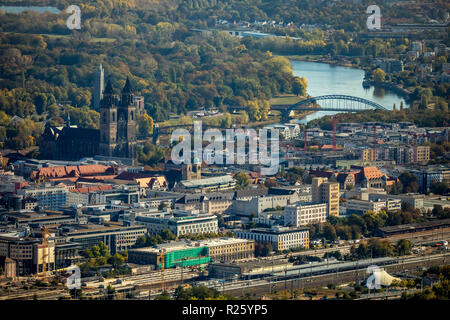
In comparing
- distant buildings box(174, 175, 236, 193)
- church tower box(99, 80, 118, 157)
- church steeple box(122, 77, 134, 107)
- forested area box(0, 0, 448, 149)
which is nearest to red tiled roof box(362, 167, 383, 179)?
distant buildings box(174, 175, 236, 193)

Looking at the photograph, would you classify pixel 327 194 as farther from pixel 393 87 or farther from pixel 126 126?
pixel 393 87

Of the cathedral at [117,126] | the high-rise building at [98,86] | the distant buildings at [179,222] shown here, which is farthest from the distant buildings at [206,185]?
the high-rise building at [98,86]

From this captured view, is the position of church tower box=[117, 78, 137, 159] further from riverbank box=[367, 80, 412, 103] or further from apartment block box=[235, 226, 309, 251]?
riverbank box=[367, 80, 412, 103]

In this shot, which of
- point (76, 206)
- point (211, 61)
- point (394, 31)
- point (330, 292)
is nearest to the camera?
point (330, 292)

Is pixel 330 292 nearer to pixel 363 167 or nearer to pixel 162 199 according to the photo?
pixel 162 199

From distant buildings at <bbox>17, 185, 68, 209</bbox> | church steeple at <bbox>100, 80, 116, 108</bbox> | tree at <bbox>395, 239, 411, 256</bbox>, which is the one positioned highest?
church steeple at <bbox>100, 80, 116, 108</bbox>

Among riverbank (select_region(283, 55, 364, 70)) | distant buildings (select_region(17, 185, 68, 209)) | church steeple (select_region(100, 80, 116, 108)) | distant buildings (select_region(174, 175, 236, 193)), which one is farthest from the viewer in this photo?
riverbank (select_region(283, 55, 364, 70))
